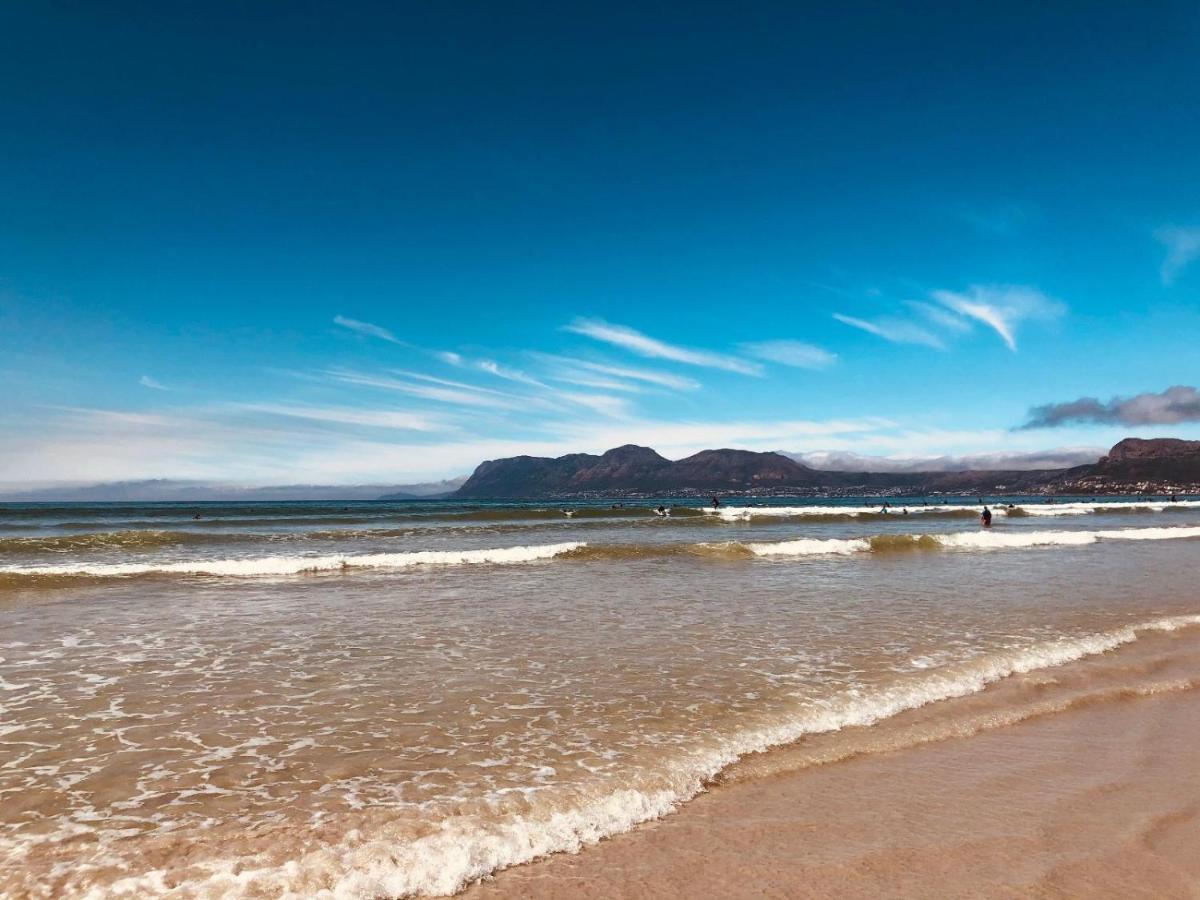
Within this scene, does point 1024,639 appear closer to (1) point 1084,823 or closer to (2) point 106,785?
(1) point 1084,823

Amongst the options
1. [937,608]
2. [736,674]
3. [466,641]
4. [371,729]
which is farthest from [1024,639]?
[371,729]

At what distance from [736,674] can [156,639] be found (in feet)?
32.1

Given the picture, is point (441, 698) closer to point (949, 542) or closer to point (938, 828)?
point (938, 828)

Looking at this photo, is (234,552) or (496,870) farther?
(234,552)

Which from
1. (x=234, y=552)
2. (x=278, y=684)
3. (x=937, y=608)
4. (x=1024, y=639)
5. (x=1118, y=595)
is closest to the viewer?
(x=278, y=684)

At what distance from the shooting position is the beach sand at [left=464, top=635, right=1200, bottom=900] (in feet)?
14.3

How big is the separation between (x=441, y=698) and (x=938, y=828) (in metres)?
5.41

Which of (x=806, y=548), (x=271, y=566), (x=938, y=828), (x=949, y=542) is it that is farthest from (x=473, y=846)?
(x=949, y=542)

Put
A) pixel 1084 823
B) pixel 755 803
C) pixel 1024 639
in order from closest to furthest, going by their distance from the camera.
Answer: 1. pixel 1084 823
2. pixel 755 803
3. pixel 1024 639

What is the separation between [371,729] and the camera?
7.14m

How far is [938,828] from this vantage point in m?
5.10

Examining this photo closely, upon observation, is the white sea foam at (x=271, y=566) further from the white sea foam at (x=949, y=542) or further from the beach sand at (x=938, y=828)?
the beach sand at (x=938, y=828)

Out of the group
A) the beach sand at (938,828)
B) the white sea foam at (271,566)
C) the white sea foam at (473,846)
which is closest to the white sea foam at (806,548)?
the white sea foam at (271,566)

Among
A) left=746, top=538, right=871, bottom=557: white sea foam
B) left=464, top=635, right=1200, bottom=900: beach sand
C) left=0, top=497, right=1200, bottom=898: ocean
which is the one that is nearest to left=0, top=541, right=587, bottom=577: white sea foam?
left=0, top=497, right=1200, bottom=898: ocean
